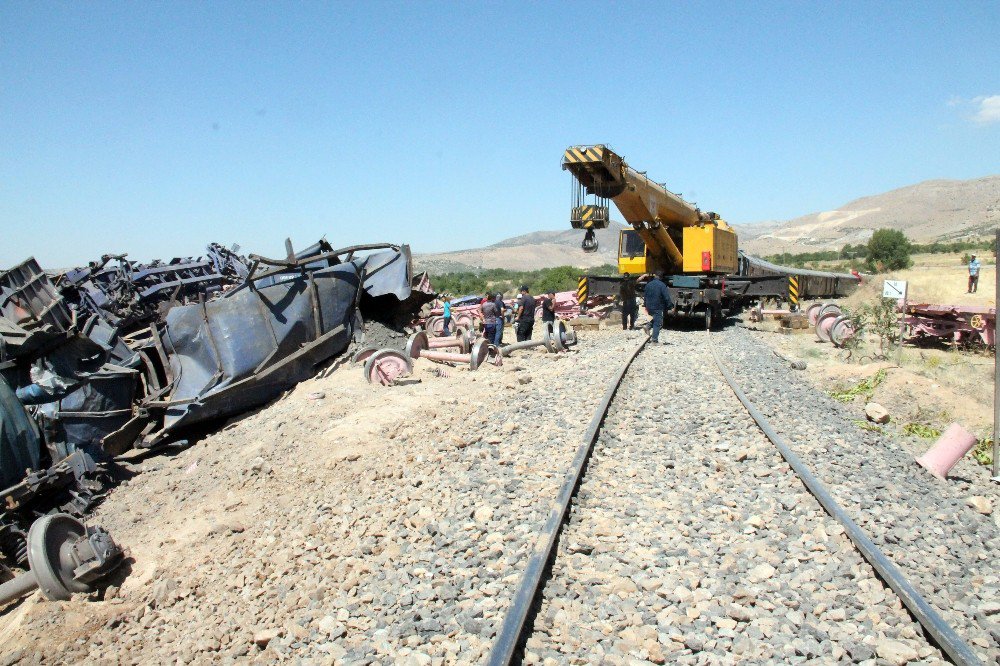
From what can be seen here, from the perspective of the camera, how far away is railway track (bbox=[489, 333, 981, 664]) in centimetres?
352

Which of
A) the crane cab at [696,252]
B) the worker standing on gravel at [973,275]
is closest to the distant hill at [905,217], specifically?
the worker standing on gravel at [973,275]

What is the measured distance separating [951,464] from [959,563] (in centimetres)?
203

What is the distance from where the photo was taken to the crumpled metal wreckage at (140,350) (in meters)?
8.10

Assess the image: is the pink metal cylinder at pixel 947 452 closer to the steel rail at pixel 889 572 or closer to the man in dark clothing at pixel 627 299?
the steel rail at pixel 889 572

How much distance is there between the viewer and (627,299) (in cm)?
1814

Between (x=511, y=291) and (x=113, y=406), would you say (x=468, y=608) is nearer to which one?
(x=113, y=406)

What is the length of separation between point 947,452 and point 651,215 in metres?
10.8

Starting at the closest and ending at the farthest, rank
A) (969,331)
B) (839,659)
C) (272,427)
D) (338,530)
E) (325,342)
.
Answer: (839,659) → (338,530) → (272,427) → (325,342) → (969,331)

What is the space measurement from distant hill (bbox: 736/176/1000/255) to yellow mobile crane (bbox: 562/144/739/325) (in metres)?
90.0

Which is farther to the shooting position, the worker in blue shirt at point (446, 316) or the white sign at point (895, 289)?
the worker in blue shirt at point (446, 316)

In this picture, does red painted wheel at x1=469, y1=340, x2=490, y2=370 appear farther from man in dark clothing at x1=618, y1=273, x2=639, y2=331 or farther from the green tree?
the green tree

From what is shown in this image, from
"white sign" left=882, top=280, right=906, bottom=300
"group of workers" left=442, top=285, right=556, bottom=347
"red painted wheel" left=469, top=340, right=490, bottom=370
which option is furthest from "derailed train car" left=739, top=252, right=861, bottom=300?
"red painted wheel" left=469, top=340, right=490, bottom=370

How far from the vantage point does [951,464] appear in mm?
6059

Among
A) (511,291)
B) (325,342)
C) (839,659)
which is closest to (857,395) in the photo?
(839,659)
